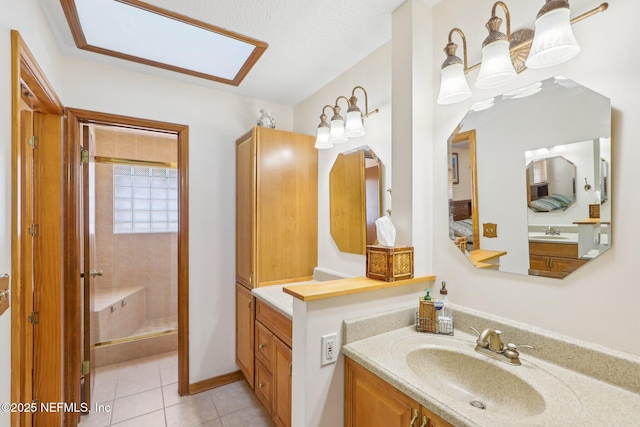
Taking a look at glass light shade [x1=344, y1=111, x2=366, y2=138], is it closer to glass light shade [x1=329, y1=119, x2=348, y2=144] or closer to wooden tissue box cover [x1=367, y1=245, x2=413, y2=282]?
glass light shade [x1=329, y1=119, x2=348, y2=144]

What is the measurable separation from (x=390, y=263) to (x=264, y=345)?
1.12 m

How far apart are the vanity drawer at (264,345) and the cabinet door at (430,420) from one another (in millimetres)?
1128

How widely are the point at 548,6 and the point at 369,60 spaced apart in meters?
1.11

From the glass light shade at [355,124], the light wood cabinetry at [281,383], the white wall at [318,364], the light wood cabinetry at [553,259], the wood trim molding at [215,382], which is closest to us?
the light wood cabinetry at [553,259]

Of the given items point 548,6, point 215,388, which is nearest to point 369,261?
point 548,6

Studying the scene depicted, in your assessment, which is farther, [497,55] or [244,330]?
[244,330]

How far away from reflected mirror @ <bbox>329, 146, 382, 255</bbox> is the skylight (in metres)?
0.96

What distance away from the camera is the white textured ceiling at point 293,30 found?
148 centimetres

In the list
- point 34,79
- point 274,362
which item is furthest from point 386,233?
point 34,79

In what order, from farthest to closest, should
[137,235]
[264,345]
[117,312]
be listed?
[137,235], [117,312], [264,345]

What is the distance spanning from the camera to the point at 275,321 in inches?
69.9

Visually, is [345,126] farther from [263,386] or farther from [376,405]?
[263,386]

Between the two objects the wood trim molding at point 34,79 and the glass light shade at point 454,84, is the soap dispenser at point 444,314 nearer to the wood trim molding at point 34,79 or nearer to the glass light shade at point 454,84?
the glass light shade at point 454,84

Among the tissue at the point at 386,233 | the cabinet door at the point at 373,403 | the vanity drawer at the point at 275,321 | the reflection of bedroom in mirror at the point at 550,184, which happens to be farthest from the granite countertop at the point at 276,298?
the reflection of bedroom in mirror at the point at 550,184
